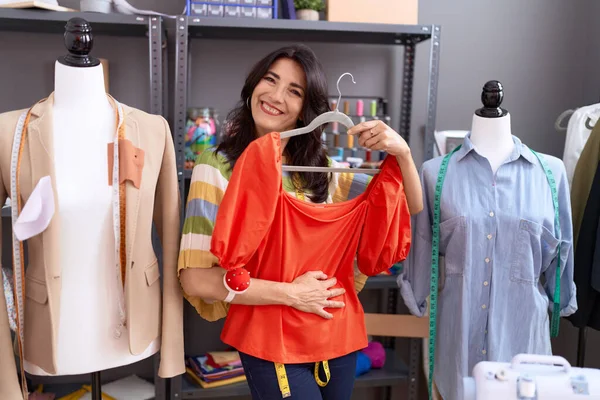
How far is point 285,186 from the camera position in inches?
71.1

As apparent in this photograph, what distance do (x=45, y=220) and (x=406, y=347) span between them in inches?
90.2

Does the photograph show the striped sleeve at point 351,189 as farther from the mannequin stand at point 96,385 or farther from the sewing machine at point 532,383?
the mannequin stand at point 96,385

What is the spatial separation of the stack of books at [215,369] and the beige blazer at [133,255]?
2.99ft

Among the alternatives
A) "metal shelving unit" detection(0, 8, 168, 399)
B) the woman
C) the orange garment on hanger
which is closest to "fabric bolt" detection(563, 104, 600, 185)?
the woman

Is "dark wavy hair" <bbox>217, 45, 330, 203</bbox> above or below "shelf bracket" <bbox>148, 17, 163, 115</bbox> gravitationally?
below

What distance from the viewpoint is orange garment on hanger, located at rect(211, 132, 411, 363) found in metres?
1.54

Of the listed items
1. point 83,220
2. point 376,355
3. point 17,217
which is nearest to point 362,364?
point 376,355

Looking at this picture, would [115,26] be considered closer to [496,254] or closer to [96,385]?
[96,385]

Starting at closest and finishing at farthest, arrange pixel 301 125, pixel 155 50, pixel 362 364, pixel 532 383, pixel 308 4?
pixel 532 383 → pixel 301 125 → pixel 155 50 → pixel 308 4 → pixel 362 364

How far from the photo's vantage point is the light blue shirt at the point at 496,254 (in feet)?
6.33

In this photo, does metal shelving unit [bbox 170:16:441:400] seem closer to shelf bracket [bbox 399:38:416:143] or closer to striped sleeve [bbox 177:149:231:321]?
shelf bracket [bbox 399:38:416:143]

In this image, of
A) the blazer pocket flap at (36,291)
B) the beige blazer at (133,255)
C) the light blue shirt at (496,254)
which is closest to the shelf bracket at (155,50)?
the beige blazer at (133,255)

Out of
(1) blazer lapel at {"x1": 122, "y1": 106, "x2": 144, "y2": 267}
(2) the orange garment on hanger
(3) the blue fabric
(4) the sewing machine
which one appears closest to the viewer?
(4) the sewing machine

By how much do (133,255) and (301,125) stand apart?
68 cm
